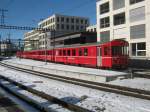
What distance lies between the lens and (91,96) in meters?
A: 14.1

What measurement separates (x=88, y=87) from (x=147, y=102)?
6065 millimetres

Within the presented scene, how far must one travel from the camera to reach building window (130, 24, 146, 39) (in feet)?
141

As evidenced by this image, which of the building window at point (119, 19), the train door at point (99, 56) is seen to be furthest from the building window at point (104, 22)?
the train door at point (99, 56)

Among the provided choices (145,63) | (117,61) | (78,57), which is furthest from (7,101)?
(145,63)

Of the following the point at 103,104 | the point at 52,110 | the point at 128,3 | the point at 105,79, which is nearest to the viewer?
the point at 52,110

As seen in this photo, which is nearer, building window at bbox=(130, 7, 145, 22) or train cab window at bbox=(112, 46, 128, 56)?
train cab window at bbox=(112, 46, 128, 56)

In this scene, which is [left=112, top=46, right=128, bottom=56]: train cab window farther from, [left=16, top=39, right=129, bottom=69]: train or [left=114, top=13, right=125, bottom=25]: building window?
[left=114, top=13, right=125, bottom=25]: building window

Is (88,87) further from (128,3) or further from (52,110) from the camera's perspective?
(128,3)

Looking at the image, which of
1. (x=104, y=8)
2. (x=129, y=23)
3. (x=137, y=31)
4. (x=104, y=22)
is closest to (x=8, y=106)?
(x=137, y=31)

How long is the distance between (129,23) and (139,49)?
4.90 meters

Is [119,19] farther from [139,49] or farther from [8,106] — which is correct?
[8,106]

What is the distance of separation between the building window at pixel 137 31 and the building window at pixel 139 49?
1220 millimetres

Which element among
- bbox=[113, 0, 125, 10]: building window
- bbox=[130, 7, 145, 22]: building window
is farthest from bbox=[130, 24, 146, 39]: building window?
bbox=[113, 0, 125, 10]: building window

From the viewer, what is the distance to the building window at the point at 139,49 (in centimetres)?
4275
